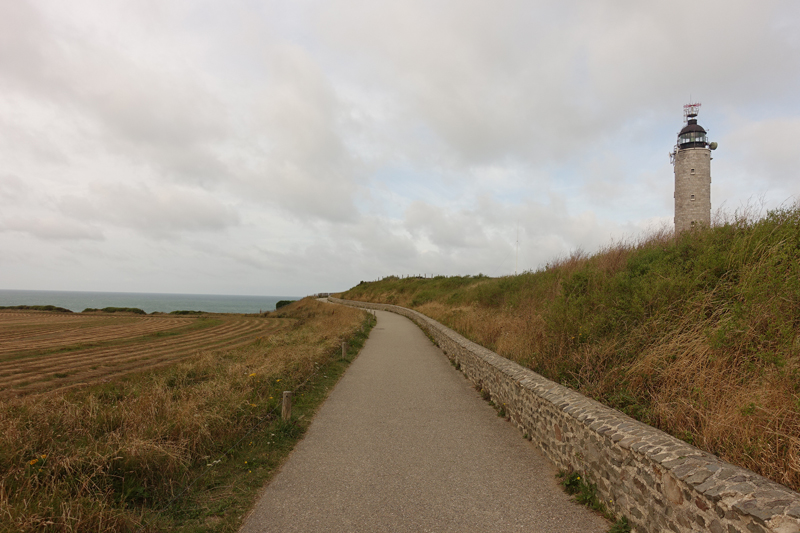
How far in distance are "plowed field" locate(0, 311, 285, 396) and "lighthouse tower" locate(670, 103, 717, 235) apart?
3566 cm

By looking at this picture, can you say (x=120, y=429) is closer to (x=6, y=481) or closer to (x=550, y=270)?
(x=6, y=481)

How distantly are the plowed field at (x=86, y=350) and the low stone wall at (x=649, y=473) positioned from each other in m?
18.3

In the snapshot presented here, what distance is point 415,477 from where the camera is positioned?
16.9 feet

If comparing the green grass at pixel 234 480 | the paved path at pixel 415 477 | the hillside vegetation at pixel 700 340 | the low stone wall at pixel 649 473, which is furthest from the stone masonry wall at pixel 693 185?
the green grass at pixel 234 480

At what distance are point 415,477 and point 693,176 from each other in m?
37.1

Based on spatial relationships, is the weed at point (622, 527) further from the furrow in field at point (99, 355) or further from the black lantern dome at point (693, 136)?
the black lantern dome at point (693, 136)

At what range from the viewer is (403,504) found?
448 cm

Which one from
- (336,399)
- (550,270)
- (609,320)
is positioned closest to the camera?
(609,320)

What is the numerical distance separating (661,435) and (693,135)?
38.5m

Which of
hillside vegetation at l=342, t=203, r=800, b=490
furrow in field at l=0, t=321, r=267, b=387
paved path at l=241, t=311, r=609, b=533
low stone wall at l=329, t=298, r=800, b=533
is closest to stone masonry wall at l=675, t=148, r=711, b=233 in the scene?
hillside vegetation at l=342, t=203, r=800, b=490

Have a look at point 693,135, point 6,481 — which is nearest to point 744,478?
point 6,481

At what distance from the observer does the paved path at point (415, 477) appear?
414cm

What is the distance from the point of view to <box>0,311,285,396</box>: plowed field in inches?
688

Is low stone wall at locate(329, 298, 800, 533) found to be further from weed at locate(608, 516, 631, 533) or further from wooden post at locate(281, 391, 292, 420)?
wooden post at locate(281, 391, 292, 420)
